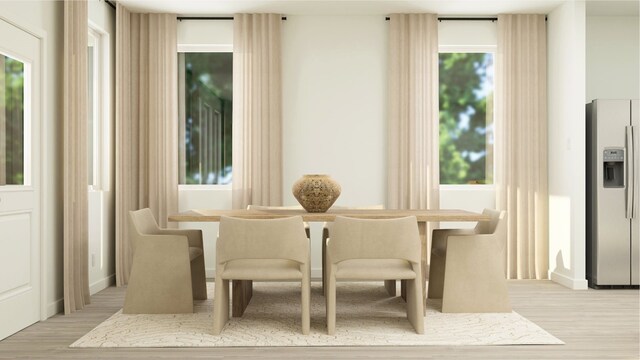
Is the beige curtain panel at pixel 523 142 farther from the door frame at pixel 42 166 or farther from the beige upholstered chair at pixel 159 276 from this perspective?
the door frame at pixel 42 166

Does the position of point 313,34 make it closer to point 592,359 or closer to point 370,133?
point 370,133

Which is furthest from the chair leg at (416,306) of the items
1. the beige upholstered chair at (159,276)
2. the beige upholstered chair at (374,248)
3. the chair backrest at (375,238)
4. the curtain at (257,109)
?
the curtain at (257,109)

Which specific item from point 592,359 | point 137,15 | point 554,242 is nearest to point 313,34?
point 137,15

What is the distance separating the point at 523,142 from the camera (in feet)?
18.6

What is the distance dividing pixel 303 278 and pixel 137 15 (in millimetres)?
3633

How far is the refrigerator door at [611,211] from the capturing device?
5043 millimetres

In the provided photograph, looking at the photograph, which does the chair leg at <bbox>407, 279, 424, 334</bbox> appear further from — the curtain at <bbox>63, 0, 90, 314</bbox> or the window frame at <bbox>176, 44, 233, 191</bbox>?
the window frame at <bbox>176, 44, 233, 191</bbox>

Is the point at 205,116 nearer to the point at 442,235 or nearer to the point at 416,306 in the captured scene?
the point at 442,235

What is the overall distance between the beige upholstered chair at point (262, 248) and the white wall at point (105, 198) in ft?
6.75

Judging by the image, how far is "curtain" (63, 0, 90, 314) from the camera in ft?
13.5

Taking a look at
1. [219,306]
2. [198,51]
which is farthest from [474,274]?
[198,51]

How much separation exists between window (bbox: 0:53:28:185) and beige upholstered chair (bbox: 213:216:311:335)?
4.81 feet

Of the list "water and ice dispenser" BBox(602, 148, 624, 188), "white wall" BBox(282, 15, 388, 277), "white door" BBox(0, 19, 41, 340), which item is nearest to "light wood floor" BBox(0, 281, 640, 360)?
"white door" BBox(0, 19, 41, 340)

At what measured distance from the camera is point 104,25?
203 inches
